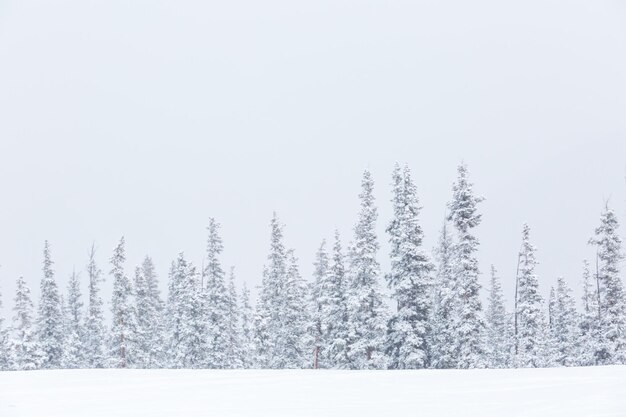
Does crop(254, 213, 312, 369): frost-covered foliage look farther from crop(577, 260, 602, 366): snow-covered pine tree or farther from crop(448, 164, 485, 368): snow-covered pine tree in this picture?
crop(577, 260, 602, 366): snow-covered pine tree

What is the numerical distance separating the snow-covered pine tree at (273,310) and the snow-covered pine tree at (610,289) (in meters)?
24.0

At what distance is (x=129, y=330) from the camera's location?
164 ft

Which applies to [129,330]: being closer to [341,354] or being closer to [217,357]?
[217,357]

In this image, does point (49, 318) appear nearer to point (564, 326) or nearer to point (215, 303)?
point (215, 303)

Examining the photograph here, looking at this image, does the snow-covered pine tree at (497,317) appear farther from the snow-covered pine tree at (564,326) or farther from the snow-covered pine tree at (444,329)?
the snow-covered pine tree at (444,329)

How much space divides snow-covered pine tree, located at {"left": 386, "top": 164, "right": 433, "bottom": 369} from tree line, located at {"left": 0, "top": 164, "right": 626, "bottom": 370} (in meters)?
0.08

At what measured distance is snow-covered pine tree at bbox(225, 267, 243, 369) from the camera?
174 feet

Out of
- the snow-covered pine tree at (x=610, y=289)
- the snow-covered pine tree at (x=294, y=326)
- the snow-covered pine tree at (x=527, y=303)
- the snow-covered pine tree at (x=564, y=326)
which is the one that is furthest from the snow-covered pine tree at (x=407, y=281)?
the snow-covered pine tree at (x=564, y=326)

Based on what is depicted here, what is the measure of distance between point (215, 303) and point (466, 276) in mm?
23304

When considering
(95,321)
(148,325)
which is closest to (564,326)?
(148,325)
